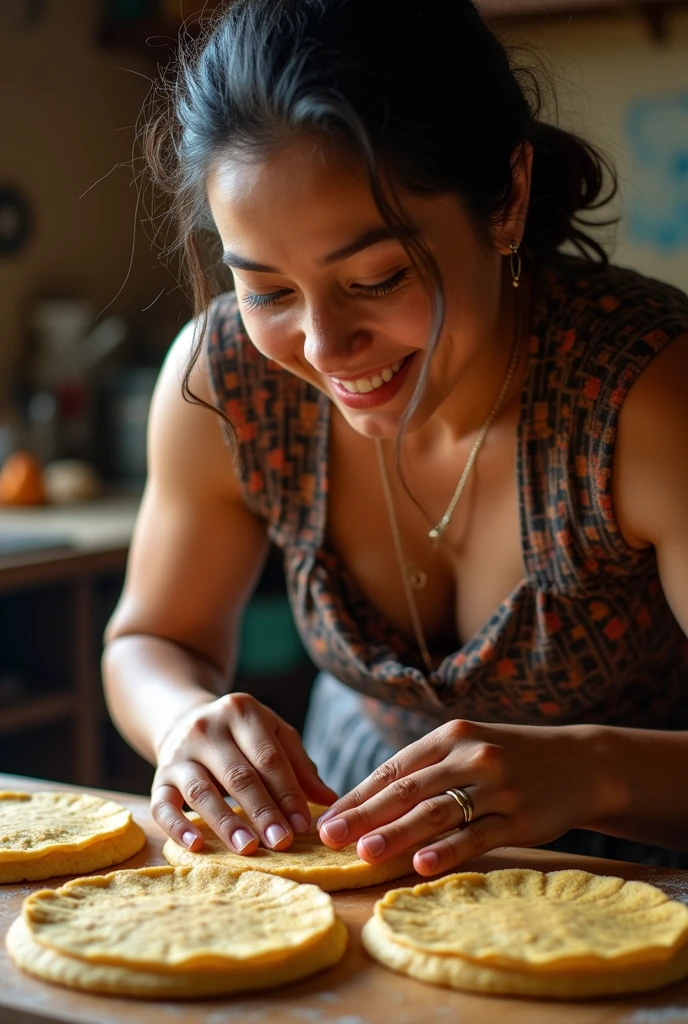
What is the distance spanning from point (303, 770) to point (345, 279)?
0.48m

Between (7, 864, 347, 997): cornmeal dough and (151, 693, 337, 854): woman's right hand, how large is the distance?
0.27 ft

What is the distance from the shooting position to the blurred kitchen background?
2.58m

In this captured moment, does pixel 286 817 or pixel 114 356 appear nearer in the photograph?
pixel 286 817

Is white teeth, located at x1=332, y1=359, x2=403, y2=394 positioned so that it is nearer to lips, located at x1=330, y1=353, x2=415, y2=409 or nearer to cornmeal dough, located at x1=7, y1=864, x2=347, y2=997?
lips, located at x1=330, y1=353, x2=415, y2=409

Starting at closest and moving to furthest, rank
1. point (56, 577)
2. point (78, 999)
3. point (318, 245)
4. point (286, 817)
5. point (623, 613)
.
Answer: point (78, 999) < point (318, 245) < point (286, 817) < point (623, 613) < point (56, 577)

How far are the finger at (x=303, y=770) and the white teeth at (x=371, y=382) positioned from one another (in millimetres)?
338

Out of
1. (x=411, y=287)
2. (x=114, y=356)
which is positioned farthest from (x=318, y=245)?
(x=114, y=356)

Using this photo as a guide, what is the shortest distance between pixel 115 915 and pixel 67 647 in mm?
1674

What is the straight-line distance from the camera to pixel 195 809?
1.15m

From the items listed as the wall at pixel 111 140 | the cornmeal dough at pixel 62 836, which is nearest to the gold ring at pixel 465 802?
the cornmeal dough at pixel 62 836

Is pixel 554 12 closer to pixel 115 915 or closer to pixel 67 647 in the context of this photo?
pixel 67 647

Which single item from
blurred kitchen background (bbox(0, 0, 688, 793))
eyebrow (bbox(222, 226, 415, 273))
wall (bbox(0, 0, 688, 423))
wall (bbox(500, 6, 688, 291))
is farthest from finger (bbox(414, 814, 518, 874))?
wall (bbox(500, 6, 688, 291))

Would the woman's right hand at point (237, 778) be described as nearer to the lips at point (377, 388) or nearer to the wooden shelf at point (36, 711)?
the lips at point (377, 388)

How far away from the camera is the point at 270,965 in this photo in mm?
850
